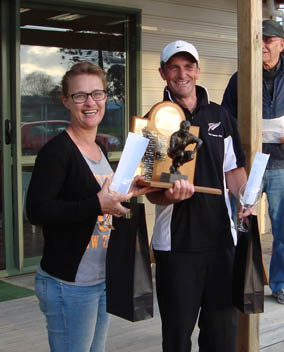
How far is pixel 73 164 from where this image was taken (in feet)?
7.48

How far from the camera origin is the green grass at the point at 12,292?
4.71m

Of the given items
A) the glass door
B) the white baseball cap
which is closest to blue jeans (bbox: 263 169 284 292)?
the glass door

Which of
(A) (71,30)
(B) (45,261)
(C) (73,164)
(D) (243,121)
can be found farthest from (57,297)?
(A) (71,30)

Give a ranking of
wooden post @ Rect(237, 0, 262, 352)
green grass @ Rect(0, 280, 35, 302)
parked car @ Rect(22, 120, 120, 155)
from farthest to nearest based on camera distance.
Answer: parked car @ Rect(22, 120, 120, 155) → green grass @ Rect(0, 280, 35, 302) → wooden post @ Rect(237, 0, 262, 352)

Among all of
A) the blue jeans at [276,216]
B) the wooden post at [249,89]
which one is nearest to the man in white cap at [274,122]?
the blue jeans at [276,216]

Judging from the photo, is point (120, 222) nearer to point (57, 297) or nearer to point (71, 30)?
point (57, 297)

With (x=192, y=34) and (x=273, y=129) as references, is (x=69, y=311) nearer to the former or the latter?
(x=273, y=129)

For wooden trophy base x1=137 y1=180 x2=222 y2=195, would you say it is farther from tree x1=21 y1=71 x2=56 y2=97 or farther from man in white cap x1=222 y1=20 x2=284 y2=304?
tree x1=21 y1=71 x2=56 y2=97

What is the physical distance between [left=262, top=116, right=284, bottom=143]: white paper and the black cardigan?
231cm

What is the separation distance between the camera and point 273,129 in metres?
4.34

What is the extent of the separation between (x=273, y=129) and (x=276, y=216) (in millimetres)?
676

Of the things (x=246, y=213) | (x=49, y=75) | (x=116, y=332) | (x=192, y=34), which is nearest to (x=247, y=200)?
(x=246, y=213)

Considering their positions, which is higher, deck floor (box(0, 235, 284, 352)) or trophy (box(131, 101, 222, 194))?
trophy (box(131, 101, 222, 194))

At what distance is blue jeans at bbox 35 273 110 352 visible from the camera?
2283 millimetres
